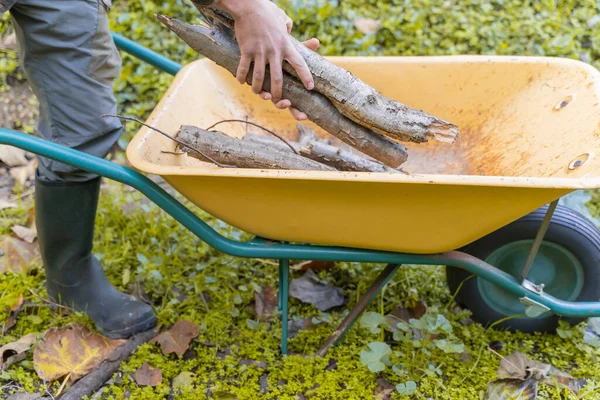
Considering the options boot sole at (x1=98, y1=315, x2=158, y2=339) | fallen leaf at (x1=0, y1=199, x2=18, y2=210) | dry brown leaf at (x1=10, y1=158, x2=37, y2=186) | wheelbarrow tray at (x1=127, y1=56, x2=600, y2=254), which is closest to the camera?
wheelbarrow tray at (x1=127, y1=56, x2=600, y2=254)

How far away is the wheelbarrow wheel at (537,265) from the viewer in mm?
1859

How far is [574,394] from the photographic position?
6.17 ft

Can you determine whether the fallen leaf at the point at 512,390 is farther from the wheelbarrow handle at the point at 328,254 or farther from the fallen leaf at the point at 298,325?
the fallen leaf at the point at 298,325

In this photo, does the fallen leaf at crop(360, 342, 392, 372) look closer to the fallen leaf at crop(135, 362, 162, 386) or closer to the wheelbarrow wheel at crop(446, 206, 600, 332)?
the wheelbarrow wheel at crop(446, 206, 600, 332)

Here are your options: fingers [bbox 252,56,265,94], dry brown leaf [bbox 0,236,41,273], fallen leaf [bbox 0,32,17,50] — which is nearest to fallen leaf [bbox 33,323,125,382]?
dry brown leaf [bbox 0,236,41,273]

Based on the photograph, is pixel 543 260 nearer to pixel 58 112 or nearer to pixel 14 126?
pixel 58 112

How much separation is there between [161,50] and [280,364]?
79.0 inches

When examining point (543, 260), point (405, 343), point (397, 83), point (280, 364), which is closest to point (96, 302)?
point (280, 364)

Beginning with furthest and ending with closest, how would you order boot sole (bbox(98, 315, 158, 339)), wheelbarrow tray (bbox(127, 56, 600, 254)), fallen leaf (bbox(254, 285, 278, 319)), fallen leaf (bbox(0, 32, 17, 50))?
1. fallen leaf (bbox(0, 32, 17, 50))
2. fallen leaf (bbox(254, 285, 278, 319))
3. boot sole (bbox(98, 315, 158, 339))
4. wheelbarrow tray (bbox(127, 56, 600, 254))

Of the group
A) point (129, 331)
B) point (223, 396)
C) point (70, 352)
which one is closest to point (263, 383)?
point (223, 396)

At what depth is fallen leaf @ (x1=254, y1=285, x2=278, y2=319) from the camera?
2174 mm

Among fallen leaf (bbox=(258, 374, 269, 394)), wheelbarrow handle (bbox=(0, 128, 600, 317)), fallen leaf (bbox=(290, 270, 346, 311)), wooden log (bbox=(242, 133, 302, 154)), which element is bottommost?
fallen leaf (bbox=(258, 374, 269, 394))

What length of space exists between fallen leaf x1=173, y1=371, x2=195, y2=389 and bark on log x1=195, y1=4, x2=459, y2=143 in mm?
972

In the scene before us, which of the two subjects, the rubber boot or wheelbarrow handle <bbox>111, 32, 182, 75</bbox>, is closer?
the rubber boot
